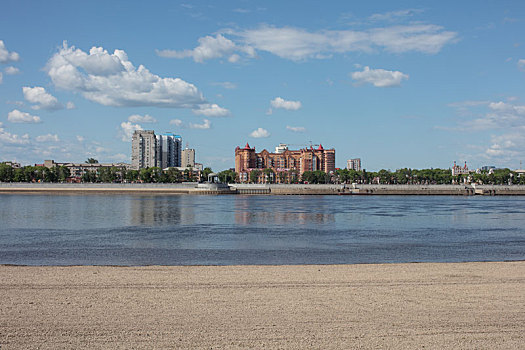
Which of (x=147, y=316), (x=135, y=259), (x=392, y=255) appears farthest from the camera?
(x=392, y=255)

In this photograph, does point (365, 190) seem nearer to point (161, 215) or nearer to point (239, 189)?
point (239, 189)

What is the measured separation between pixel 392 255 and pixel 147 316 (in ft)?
57.9

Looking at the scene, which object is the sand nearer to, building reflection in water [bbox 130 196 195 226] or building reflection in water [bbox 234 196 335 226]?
building reflection in water [bbox 130 196 195 226]

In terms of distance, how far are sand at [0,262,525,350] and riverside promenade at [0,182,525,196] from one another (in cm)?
13627

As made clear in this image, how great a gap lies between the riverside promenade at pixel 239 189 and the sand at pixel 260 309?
136 meters

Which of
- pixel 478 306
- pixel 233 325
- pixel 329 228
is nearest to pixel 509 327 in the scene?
pixel 478 306

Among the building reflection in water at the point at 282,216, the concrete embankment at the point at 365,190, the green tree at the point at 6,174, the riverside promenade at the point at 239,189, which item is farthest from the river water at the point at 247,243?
the green tree at the point at 6,174

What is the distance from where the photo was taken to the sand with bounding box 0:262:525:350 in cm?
1028

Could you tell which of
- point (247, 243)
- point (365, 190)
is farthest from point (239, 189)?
point (247, 243)

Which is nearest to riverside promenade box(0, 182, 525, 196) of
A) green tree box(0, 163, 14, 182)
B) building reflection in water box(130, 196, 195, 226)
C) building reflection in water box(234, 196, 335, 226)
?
green tree box(0, 163, 14, 182)

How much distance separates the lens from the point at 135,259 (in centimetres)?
2469

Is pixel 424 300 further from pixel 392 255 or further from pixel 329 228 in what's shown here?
pixel 329 228

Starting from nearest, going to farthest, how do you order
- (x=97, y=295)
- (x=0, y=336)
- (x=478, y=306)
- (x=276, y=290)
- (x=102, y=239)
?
1. (x=0, y=336)
2. (x=478, y=306)
3. (x=97, y=295)
4. (x=276, y=290)
5. (x=102, y=239)

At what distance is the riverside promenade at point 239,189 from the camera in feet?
497
